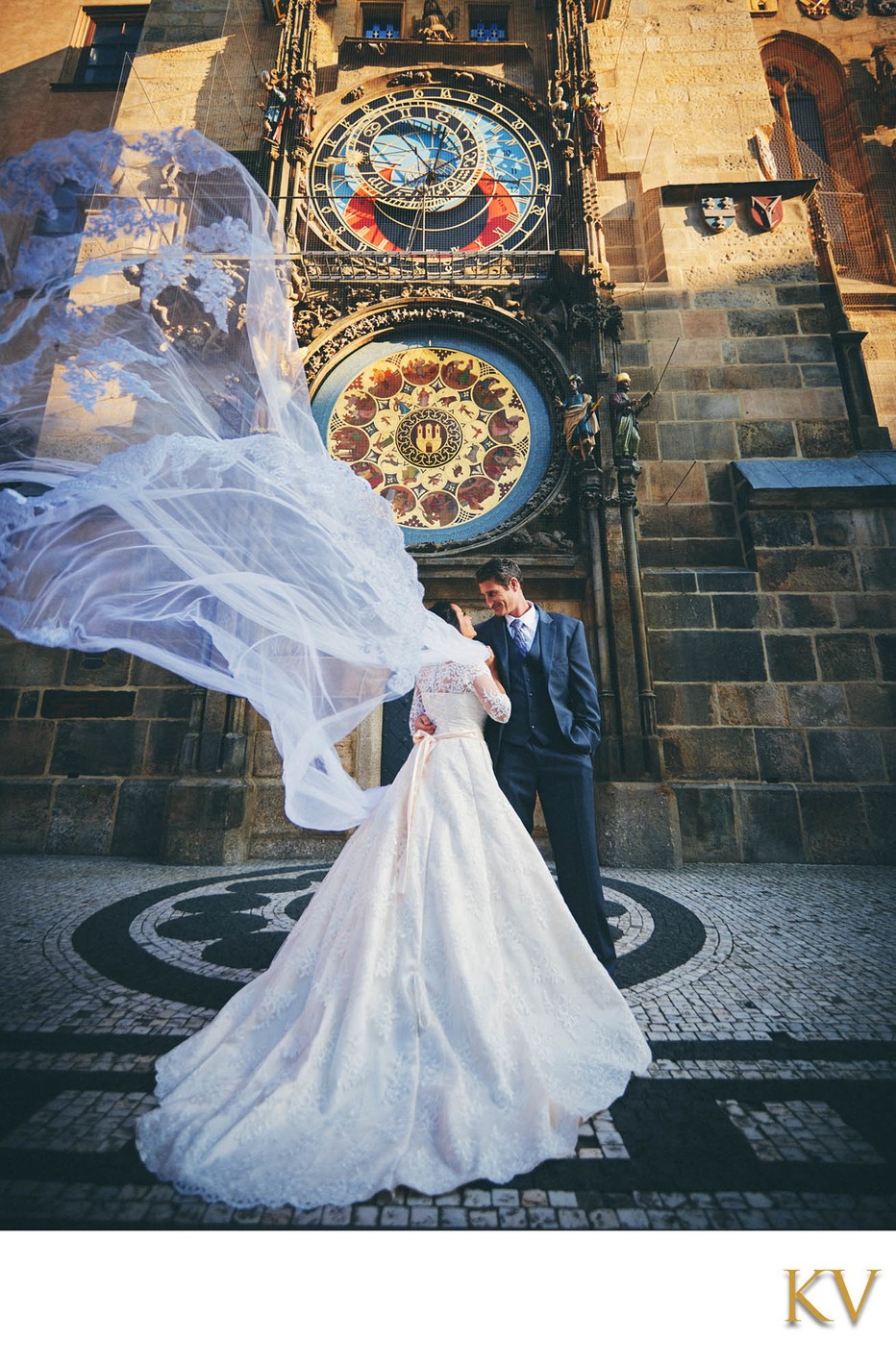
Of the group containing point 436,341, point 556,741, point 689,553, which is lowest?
point 556,741

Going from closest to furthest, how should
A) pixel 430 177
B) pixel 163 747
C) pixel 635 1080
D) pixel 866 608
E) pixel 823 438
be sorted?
1. pixel 635 1080
2. pixel 866 608
3. pixel 163 747
4. pixel 823 438
5. pixel 430 177

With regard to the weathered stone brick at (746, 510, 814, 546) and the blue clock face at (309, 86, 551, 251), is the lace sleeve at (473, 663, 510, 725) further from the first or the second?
the blue clock face at (309, 86, 551, 251)

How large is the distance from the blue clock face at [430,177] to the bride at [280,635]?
670 centimetres

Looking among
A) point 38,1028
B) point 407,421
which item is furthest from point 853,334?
point 38,1028

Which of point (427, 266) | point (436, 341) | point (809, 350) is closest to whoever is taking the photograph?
point (809, 350)

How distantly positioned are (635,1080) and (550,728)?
1.47 metres

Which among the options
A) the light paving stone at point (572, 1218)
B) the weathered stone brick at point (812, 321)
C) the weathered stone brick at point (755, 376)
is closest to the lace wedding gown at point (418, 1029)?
the light paving stone at point (572, 1218)

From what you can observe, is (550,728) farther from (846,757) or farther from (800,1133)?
(846,757)

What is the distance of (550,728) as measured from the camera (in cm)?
293

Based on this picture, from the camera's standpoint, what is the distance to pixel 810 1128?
5.77 ft

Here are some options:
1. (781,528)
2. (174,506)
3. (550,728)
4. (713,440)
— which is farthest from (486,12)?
(550,728)

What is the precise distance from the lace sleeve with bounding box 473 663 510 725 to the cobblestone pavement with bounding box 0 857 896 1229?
1406 millimetres

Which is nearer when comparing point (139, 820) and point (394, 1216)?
point (394, 1216)

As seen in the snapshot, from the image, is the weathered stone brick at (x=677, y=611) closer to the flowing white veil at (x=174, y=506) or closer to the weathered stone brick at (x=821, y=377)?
the weathered stone brick at (x=821, y=377)
